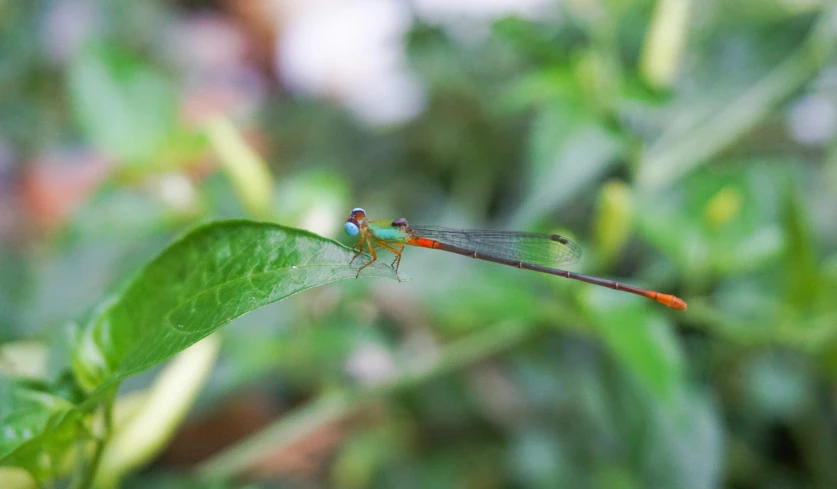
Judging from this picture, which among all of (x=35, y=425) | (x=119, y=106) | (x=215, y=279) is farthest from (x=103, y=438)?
(x=119, y=106)

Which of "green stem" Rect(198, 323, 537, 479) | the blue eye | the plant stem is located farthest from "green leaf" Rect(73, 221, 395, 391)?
"green stem" Rect(198, 323, 537, 479)

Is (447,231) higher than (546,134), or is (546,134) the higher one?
(546,134)

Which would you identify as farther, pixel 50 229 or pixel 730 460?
pixel 50 229

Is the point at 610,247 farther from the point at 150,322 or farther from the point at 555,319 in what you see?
the point at 150,322

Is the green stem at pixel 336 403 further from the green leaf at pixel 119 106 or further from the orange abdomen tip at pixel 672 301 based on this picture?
the green leaf at pixel 119 106

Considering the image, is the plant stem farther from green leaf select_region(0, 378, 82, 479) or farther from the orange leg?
the orange leg

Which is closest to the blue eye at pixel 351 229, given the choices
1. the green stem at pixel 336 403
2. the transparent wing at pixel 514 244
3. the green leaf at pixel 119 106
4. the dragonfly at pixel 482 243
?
the dragonfly at pixel 482 243

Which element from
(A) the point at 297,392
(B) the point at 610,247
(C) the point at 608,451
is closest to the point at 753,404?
(C) the point at 608,451
